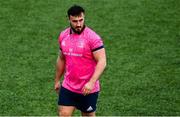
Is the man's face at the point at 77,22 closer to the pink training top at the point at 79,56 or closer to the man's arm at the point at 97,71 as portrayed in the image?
the pink training top at the point at 79,56

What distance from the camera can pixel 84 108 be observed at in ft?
19.8

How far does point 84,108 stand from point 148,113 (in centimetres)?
179

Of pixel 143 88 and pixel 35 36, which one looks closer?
pixel 143 88

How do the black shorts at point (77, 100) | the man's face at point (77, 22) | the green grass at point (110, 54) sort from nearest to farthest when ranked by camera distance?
the man's face at point (77, 22) → the black shorts at point (77, 100) → the green grass at point (110, 54)

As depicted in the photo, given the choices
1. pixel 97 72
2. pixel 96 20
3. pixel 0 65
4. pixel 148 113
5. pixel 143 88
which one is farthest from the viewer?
pixel 96 20

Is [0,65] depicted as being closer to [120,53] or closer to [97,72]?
[120,53]

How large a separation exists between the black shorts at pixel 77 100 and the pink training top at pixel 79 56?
0.07 m

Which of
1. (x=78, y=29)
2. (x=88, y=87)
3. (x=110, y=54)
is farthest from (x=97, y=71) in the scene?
→ (x=110, y=54)

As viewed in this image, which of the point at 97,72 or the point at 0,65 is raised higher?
the point at 97,72

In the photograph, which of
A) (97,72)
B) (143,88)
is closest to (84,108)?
(97,72)

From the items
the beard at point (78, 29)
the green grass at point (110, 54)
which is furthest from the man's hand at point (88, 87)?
the green grass at point (110, 54)

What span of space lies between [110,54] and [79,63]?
14.1ft

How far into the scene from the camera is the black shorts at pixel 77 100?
5918 mm

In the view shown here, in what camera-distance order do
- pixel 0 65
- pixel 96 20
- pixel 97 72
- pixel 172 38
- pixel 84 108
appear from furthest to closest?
pixel 96 20, pixel 172 38, pixel 0 65, pixel 84 108, pixel 97 72
